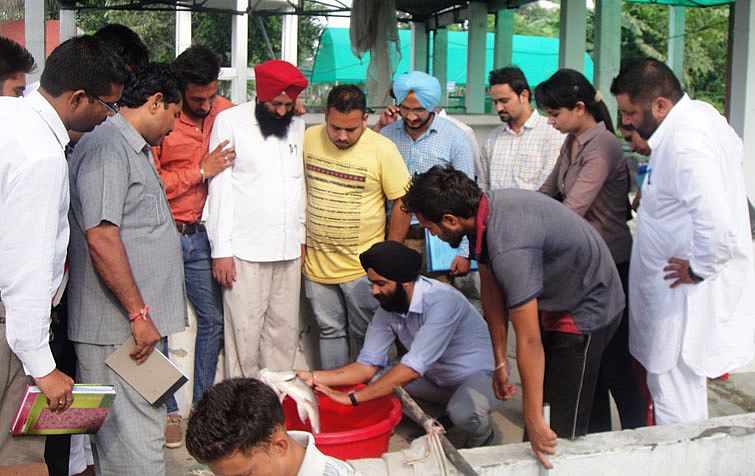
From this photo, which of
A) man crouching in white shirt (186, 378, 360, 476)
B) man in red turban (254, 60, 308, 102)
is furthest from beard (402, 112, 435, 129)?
man crouching in white shirt (186, 378, 360, 476)

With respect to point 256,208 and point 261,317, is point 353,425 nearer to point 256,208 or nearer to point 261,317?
point 261,317

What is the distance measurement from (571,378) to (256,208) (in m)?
1.75

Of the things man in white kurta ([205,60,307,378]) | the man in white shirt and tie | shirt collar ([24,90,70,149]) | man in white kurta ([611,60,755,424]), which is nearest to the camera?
the man in white shirt and tie

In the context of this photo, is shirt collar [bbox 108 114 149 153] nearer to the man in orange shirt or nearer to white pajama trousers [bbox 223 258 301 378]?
the man in orange shirt

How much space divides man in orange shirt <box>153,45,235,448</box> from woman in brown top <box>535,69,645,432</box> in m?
1.58

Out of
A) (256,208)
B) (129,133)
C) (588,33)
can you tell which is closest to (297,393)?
(256,208)

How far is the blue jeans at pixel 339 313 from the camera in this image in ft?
13.9

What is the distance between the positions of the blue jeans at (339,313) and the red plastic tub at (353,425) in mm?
521

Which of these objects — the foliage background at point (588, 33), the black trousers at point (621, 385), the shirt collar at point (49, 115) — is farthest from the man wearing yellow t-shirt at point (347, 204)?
the foliage background at point (588, 33)

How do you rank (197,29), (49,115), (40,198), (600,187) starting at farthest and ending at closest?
(197,29), (600,187), (49,115), (40,198)

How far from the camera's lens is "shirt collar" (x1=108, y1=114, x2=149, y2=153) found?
111 inches

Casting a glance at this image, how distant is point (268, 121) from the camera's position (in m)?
4.04

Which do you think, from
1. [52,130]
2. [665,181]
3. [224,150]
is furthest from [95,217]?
[665,181]

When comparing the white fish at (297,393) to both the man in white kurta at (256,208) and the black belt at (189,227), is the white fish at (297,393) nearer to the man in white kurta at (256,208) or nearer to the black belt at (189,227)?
the man in white kurta at (256,208)
